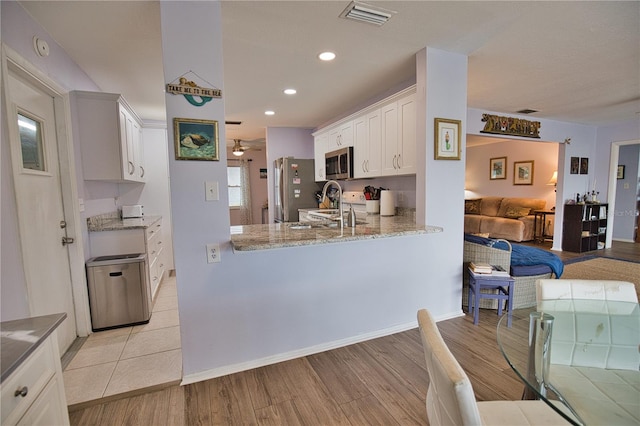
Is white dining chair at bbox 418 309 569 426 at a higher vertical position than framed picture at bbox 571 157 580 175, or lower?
lower

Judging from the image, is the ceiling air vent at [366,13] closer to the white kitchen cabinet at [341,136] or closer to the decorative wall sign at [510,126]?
the white kitchen cabinet at [341,136]

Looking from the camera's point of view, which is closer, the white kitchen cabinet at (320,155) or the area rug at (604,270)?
the area rug at (604,270)

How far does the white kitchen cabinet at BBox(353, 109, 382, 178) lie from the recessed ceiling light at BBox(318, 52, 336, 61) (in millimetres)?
1036

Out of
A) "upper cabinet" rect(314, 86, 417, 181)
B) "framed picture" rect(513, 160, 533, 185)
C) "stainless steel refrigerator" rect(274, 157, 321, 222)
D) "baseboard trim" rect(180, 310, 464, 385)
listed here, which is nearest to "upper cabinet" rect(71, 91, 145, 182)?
"baseboard trim" rect(180, 310, 464, 385)

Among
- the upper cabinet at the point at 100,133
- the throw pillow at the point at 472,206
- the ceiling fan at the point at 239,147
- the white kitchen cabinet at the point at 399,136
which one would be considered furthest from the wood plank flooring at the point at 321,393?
the throw pillow at the point at 472,206

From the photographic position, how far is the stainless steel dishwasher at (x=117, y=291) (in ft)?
8.99

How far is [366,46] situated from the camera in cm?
250

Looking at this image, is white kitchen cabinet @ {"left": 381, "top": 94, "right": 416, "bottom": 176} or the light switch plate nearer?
the light switch plate

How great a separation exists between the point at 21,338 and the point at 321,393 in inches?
60.5

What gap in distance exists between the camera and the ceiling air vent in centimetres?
194

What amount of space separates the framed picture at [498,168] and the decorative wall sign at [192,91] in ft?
26.0

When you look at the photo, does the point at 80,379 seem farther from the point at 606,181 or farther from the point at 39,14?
the point at 606,181

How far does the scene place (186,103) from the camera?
1914 millimetres

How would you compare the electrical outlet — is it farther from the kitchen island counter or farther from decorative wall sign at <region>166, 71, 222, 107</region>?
decorative wall sign at <region>166, 71, 222, 107</region>
